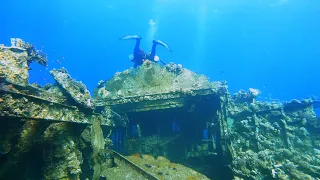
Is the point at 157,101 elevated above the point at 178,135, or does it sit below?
above

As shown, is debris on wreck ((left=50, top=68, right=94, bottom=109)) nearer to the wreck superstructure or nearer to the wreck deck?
the wreck superstructure

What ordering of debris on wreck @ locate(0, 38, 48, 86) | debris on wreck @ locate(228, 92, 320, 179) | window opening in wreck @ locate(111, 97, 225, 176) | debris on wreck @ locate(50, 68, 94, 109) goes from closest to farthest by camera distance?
debris on wreck @ locate(0, 38, 48, 86), debris on wreck @ locate(50, 68, 94, 109), debris on wreck @ locate(228, 92, 320, 179), window opening in wreck @ locate(111, 97, 225, 176)

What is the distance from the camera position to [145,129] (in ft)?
38.5

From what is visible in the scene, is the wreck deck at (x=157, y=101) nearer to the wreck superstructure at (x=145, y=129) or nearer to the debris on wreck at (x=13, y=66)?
the wreck superstructure at (x=145, y=129)

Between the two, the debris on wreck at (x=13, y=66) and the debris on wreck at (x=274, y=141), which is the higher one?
the debris on wreck at (x=13, y=66)

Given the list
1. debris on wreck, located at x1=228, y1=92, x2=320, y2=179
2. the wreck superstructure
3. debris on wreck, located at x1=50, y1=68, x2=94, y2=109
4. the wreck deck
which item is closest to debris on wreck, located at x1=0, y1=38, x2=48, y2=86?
the wreck superstructure

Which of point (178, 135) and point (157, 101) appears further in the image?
point (178, 135)

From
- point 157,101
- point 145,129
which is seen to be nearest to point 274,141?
point 157,101

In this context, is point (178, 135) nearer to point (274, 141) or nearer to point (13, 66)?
point (274, 141)

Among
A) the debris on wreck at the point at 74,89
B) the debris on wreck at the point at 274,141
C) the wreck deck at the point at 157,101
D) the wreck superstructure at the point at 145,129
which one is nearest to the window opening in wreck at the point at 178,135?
the wreck superstructure at the point at 145,129

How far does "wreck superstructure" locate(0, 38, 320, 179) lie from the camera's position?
181 inches

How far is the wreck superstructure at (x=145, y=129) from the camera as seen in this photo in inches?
181

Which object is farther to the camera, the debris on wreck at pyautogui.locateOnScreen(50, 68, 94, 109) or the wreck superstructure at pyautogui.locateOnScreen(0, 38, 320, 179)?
the debris on wreck at pyautogui.locateOnScreen(50, 68, 94, 109)

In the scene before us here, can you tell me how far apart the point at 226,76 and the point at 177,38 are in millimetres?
69158
